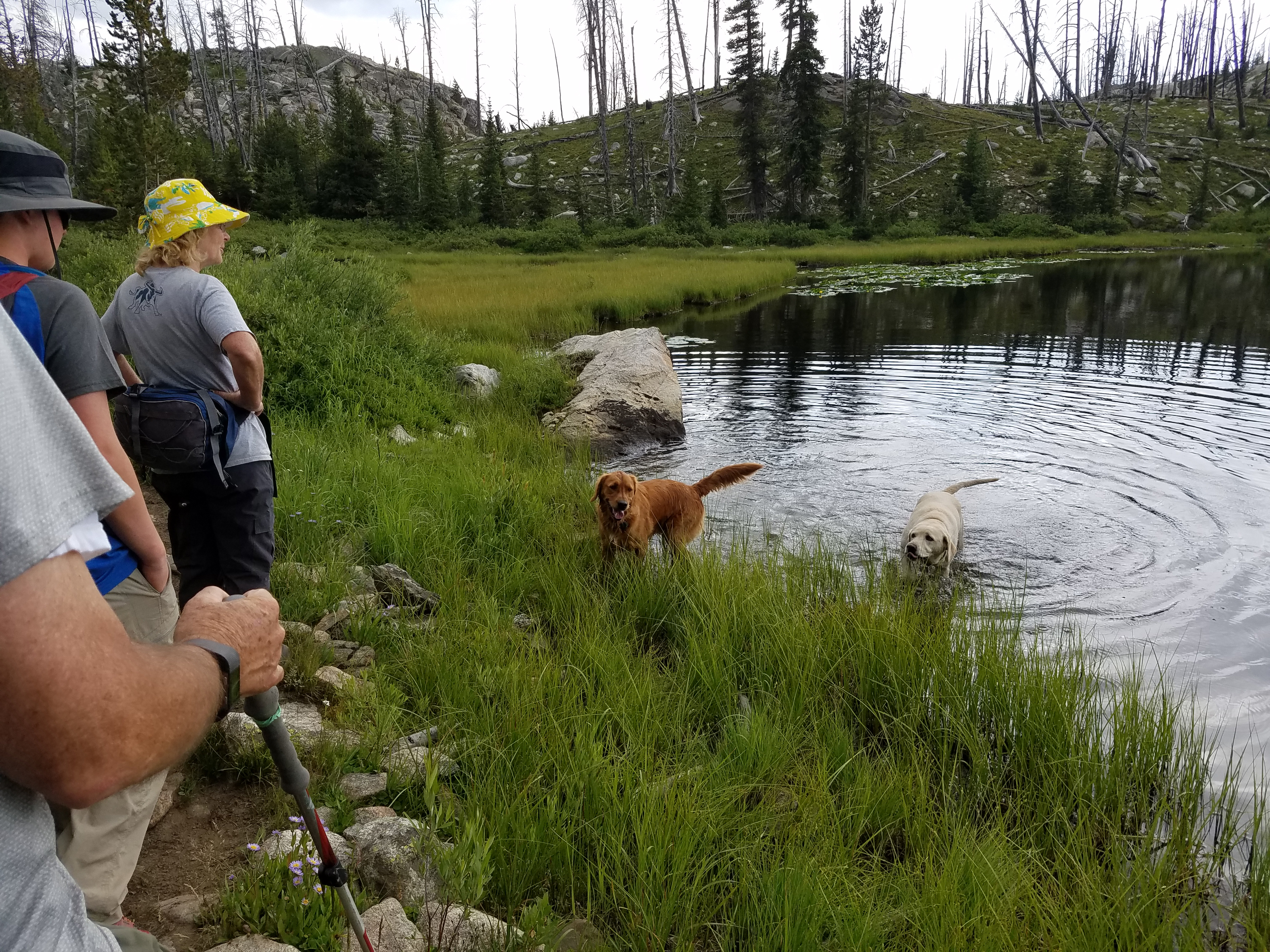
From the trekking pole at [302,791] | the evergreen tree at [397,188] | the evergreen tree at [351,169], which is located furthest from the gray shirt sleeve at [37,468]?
the evergreen tree at [351,169]

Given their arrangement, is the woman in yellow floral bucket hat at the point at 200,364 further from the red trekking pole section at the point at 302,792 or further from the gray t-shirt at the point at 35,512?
the gray t-shirt at the point at 35,512

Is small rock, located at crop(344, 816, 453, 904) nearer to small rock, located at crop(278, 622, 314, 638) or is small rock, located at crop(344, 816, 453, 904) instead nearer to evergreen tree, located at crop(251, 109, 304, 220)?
small rock, located at crop(278, 622, 314, 638)

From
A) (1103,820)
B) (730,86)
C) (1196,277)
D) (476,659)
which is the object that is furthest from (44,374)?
(730,86)

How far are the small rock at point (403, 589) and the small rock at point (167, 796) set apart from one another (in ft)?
5.65

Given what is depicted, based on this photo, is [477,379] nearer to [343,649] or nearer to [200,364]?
[343,649]

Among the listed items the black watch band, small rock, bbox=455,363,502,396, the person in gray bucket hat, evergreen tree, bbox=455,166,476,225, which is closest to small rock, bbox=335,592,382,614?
the person in gray bucket hat

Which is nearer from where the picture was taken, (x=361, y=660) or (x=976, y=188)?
(x=361, y=660)

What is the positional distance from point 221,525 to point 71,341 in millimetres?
1826

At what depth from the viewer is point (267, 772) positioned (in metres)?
3.05

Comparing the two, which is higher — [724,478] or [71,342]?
[71,342]

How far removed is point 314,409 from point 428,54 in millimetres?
69070

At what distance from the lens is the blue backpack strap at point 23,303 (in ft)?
6.15

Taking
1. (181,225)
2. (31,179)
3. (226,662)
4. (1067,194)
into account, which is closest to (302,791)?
(226,662)

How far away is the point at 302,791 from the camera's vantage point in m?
1.71
